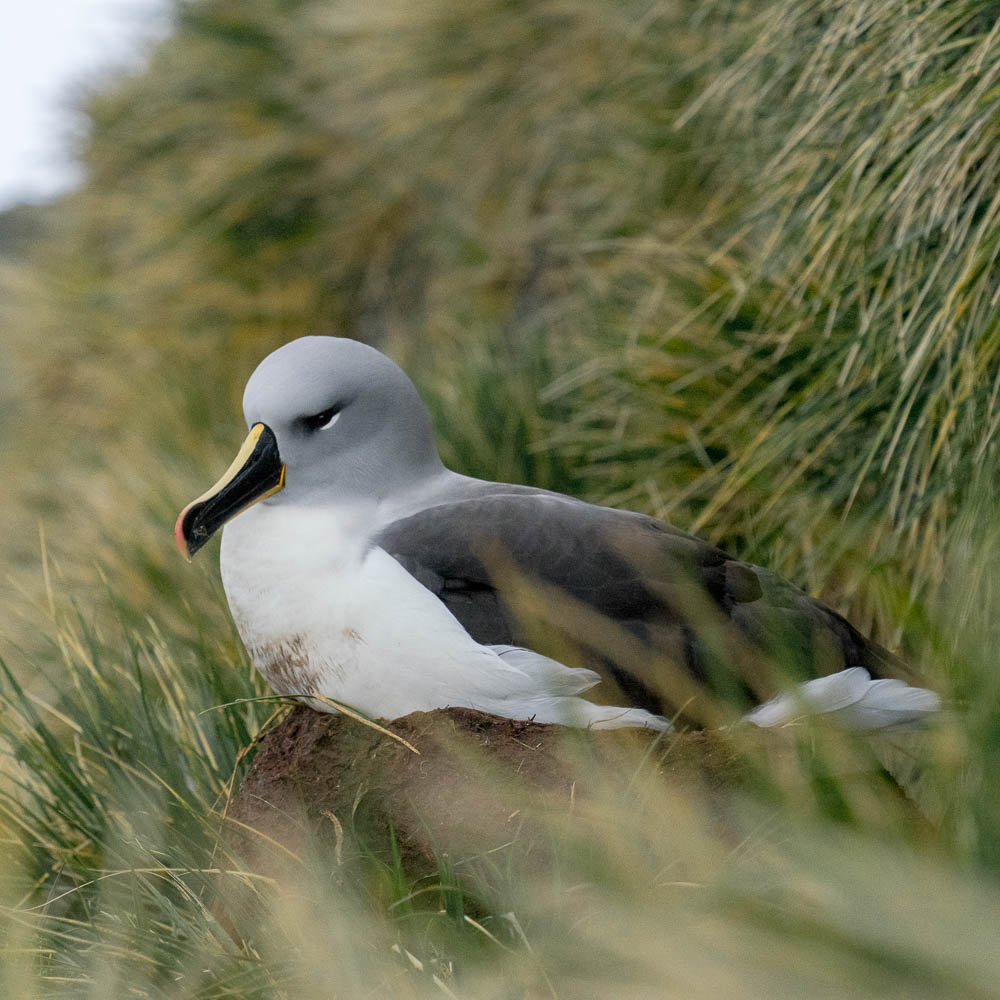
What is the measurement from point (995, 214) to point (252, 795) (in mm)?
1826

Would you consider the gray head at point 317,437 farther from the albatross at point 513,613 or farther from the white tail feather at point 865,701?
the white tail feather at point 865,701

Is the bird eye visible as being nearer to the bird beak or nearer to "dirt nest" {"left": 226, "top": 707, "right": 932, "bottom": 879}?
the bird beak

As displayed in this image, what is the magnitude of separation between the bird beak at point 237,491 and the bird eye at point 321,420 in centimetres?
6

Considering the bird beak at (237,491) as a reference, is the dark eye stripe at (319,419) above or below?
above

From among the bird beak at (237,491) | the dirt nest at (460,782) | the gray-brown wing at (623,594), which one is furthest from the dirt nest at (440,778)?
the bird beak at (237,491)

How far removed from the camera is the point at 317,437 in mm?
2273

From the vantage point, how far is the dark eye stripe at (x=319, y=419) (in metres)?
2.27

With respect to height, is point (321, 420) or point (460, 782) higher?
point (321, 420)

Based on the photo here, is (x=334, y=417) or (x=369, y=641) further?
(x=334, y=417)

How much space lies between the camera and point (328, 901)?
5.79ft

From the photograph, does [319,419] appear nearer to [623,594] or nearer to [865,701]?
[623,594]

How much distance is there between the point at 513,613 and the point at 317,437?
0.52m

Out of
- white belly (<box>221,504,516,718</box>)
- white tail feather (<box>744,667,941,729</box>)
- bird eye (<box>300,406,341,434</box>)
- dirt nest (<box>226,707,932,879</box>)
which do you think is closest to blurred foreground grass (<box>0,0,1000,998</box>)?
dirt nest (<box>226,707,932,879</box>)

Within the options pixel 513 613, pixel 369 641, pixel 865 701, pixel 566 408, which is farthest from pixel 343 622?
pixel 566 408
